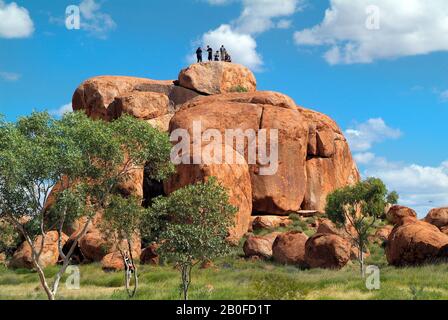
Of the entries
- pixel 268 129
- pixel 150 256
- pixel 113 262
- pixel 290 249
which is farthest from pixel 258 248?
pixel 268 129

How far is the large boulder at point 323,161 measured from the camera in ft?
180

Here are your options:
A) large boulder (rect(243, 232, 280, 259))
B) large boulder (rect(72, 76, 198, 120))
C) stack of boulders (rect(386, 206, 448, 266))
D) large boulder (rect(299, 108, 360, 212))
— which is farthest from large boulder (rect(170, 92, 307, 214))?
stack of boulders (rect(386, 206, 448, 266))

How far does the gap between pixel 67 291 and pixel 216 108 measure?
86.9 feet

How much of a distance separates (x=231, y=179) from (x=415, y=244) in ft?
54.4

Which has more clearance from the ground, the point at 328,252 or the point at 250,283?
the point at 328,252

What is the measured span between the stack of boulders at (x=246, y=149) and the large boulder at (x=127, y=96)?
11 centimetres

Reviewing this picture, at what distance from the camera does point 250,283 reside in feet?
95.0

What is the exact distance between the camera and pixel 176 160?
45.9 meters

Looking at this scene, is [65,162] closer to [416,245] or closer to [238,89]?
[416,245]

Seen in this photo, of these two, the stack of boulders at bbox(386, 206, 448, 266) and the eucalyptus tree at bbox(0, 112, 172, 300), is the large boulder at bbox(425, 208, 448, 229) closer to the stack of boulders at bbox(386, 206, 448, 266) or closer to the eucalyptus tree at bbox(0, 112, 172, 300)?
the stack of boulders at bbox(386, 206, 448, 266)

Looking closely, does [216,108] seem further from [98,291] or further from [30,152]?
[30,152]

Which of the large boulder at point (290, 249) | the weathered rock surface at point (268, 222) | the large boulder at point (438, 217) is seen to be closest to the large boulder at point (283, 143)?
the weathered rock surface at point (268, 222)

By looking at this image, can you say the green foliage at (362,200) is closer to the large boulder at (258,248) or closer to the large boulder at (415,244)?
the large boulder at (415,244)

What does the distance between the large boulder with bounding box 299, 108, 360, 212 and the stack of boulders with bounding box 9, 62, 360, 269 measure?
100 millimetres
